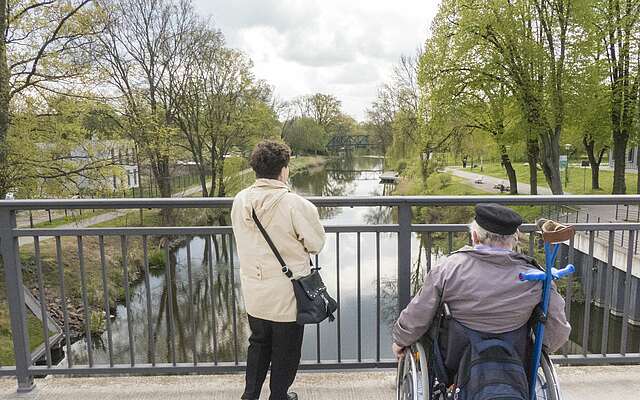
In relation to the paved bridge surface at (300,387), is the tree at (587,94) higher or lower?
higher

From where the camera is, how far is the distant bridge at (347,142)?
79.4 metres

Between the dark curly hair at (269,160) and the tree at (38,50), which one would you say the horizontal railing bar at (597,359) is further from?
the tree at (38,50)

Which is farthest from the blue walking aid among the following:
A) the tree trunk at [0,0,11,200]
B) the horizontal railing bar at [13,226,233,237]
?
the tree trunk at [0,0,11,200]

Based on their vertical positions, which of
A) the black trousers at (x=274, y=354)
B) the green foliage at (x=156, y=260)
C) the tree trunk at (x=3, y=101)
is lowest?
the green foliage at (x=156, y=260)

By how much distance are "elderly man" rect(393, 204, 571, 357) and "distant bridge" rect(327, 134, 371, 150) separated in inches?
2967

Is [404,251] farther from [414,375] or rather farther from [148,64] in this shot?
[148,64]

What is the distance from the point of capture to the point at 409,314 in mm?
1927

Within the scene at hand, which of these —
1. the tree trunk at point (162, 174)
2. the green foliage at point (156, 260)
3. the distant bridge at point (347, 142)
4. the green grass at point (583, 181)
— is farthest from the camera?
the distant bridge at point (347, 142)

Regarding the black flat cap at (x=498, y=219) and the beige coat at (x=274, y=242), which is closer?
the black flat cap at (x=498, y=219)

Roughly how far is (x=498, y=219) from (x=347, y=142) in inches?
3257

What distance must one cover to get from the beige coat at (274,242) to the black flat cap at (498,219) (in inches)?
29.4

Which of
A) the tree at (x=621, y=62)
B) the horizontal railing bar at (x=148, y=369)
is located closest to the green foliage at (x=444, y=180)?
the tree at (x=621, y=62)

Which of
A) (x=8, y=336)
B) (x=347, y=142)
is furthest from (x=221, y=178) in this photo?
(x=347, y=142)

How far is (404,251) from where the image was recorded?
288 centimetres
